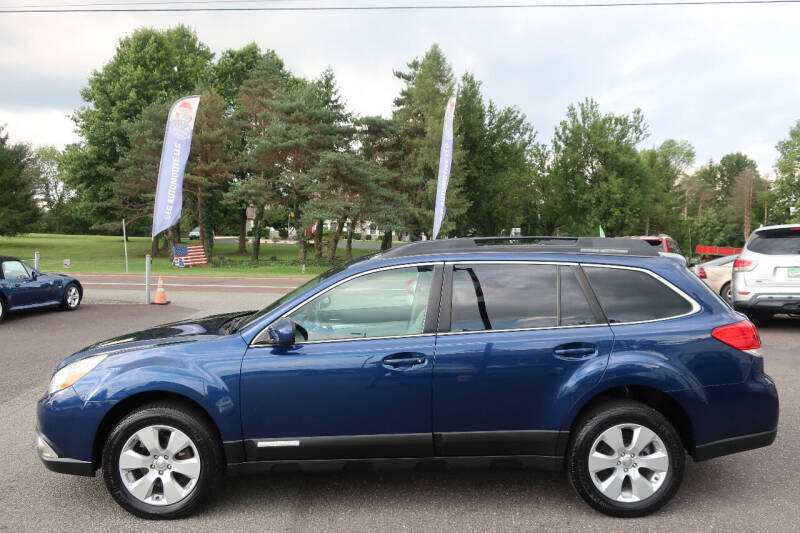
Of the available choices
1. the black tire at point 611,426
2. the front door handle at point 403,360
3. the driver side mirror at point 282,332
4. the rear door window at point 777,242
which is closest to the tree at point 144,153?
the rear door window at point 777,242

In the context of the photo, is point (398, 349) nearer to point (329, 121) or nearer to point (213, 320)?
point (213, 320)

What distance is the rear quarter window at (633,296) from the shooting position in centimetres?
340

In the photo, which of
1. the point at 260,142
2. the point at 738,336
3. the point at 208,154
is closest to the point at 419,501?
the point at 738,336

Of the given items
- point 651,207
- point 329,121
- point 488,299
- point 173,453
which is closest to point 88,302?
point 173,453

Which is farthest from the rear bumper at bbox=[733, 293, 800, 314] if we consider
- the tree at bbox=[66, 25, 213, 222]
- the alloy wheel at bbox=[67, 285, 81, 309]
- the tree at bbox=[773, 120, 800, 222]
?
the tree at bbox=[773, 120, 800, 222]

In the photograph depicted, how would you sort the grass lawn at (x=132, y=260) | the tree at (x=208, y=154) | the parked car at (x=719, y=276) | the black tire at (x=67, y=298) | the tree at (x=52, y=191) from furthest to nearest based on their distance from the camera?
the tree at (x=52, y=191), the tree at (x=208, y=154), the grass lawn at (x=132, y=260), the black tire at (x=67, y=298), the parked car at (x=719, y=276)

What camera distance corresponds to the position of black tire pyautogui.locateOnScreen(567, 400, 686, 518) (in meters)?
3.23

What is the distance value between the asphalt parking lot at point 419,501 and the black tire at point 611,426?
90 mm

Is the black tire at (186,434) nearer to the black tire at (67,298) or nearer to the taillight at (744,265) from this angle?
the taillight at (744,265)

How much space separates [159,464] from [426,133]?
40.7 metres

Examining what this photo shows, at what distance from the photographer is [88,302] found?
14109 millimetres

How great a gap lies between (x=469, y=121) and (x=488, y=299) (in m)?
49.3

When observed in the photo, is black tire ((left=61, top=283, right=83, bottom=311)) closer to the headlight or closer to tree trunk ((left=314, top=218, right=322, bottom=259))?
the headlight

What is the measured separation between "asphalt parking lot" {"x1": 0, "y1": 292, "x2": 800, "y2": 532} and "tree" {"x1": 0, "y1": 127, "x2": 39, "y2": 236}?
49105mm
